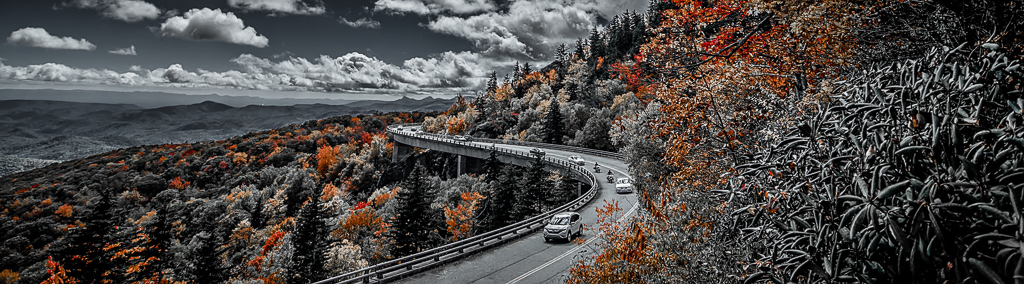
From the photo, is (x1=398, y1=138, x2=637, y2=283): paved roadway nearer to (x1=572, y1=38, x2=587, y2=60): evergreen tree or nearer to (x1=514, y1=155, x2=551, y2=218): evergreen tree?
(x1=514, y1=155, x2=551, y2=218): evergreen tree

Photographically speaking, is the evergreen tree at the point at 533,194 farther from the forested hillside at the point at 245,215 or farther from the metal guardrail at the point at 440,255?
the metal guardrail at the point at 440,255

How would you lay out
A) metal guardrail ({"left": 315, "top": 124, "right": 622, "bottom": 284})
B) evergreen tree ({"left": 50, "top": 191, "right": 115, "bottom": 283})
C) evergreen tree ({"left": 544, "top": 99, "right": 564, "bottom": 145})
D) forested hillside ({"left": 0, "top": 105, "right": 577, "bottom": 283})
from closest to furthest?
metal guardrail ({"left": 315, "top": 124, "right": 622, "bottom": 284}) < evergreen tree ({"left": 50, "top": 191, "right": 115, "bottom": 283}) < forested hillside ({"left": 0, "top": 105, "right": 577, "bottom": 283}) < evergreen tree ({"left": 544, "top": 99, "right": 564, "bottom": 145})

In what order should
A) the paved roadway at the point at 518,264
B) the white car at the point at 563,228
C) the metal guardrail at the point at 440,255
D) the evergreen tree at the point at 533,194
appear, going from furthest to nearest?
the evergreen tree at the point at 533,194, the white car at the point at 563,228, the paved roadway at the point at 518,264, the metal guardrail at the point at 440,255

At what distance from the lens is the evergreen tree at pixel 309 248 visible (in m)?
24.8

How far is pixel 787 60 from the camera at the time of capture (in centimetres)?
735

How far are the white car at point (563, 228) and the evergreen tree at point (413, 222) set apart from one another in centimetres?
1212

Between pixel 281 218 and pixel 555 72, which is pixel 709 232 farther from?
pixel 555 72

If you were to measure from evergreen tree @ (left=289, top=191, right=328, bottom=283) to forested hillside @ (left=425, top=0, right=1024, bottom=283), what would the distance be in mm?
21319

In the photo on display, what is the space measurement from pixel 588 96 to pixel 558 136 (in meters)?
15.9

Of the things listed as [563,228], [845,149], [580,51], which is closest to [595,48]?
[580,51]

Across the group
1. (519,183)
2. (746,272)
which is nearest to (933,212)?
(746,272)

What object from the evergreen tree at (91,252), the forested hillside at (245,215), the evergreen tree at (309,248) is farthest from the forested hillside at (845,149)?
the evergreen tree at (91,252)

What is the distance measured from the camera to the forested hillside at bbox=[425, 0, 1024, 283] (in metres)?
2.95

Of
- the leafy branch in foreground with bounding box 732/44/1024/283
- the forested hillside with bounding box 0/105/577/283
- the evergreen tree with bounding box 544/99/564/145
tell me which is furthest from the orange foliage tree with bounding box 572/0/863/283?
the evergreen tree with bounding box 544/99/564/145
